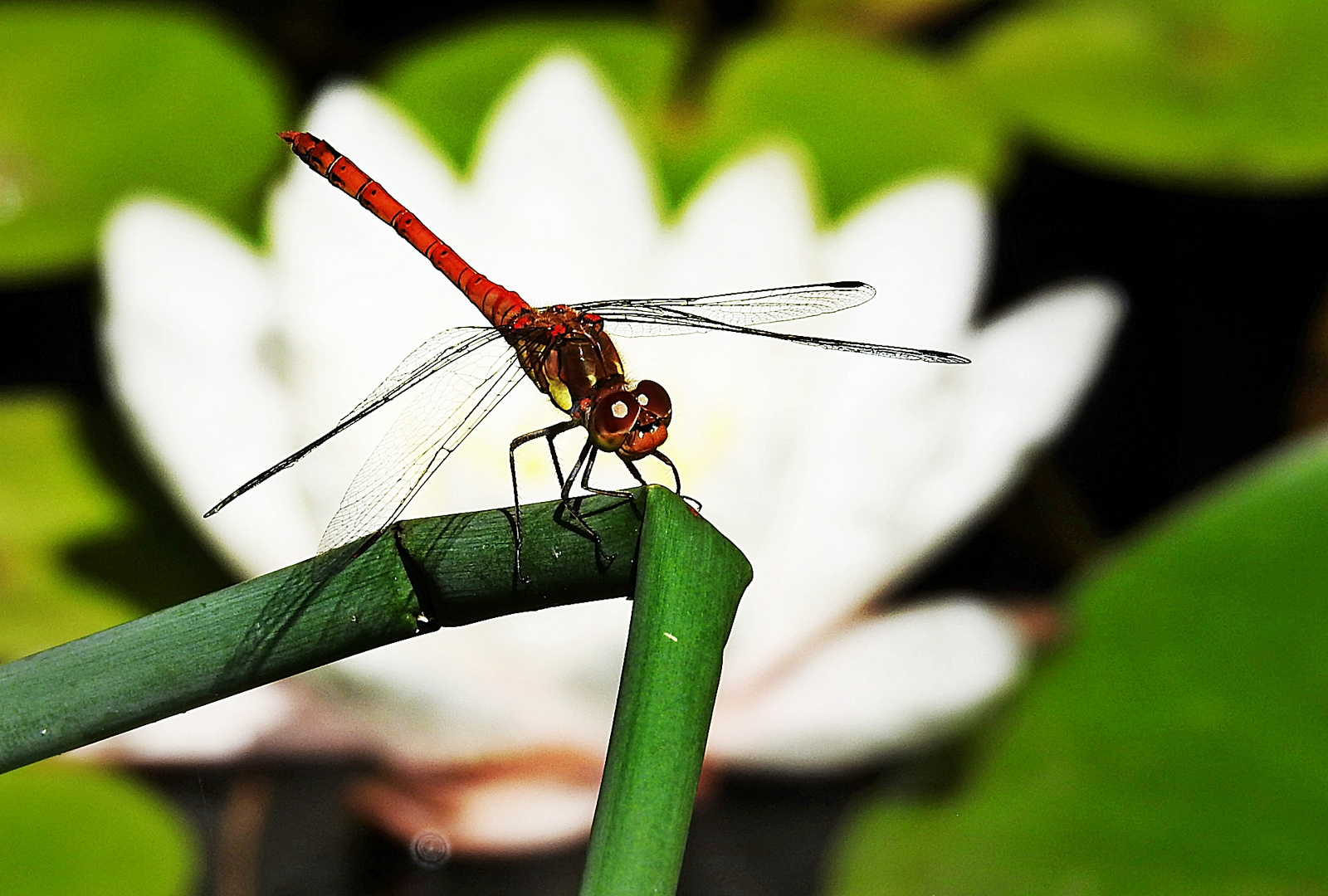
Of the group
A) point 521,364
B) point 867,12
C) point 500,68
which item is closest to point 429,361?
point 521,364

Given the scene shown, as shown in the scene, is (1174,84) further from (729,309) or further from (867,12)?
(729,309)

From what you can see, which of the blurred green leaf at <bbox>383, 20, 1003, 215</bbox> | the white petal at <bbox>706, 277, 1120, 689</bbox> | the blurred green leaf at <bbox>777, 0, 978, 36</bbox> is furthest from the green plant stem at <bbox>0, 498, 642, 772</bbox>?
the blurred green leaf at <bbox>777, 0, 978, 36</bbox>

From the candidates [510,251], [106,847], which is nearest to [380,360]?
[510,251]

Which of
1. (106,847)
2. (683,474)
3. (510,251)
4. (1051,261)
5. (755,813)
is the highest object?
(1051,261)

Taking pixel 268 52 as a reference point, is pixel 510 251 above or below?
below

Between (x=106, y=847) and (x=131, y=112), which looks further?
(x=131, y=112)

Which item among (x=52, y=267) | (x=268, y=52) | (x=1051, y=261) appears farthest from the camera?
(x=268, y=52)

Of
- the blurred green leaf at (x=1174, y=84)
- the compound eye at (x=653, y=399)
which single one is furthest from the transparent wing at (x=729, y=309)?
the blurred green leaf at (x=1174, y=84)

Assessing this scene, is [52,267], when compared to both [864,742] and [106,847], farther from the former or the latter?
[864,742]
